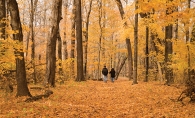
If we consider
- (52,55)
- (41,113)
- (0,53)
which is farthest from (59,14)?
(41,113)

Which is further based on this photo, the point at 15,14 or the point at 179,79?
the point at 179,79

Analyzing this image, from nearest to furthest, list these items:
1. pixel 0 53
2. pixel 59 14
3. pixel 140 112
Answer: pixel 140 112 → pixel 0 53 → pixel 59 14

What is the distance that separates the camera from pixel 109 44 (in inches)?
1583

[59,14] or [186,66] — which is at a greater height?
[59,14]

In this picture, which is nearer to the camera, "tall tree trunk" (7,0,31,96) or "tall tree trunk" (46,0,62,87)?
"tall tree trunk" (7,0,31,96)

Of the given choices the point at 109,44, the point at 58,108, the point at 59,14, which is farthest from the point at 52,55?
the point at 109,44

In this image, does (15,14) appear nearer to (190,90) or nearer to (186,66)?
(190,90)

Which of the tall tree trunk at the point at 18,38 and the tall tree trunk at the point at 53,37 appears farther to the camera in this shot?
the tall tree trunk at the point at 53,37

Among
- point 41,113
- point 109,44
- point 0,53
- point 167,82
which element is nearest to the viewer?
point 41,113

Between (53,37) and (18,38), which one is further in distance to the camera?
(53,37)

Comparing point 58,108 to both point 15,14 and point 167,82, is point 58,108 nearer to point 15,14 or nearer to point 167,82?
point 15,14

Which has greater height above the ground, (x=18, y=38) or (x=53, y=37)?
(x=53, y=37)

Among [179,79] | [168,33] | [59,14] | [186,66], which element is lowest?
[179,79]

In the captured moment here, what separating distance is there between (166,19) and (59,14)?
22.8 ft
